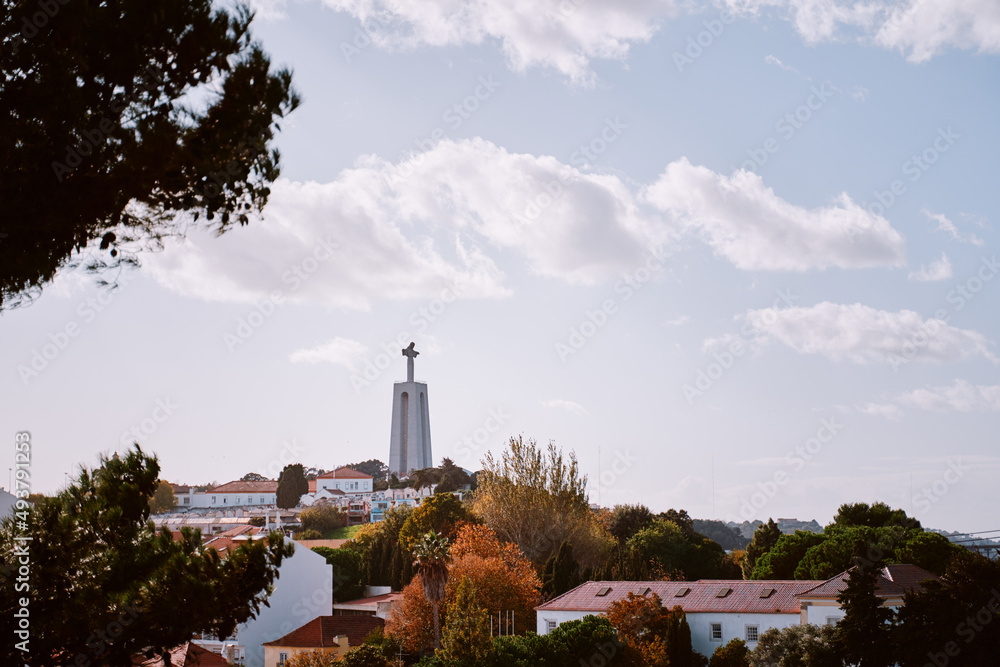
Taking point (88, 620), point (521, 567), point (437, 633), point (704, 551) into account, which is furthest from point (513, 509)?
point (88, 620)

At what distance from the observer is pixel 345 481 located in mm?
124812

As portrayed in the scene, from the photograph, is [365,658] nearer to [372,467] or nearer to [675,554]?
[675,554]

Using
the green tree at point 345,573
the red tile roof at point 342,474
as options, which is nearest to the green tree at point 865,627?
the green tree at point 345,573

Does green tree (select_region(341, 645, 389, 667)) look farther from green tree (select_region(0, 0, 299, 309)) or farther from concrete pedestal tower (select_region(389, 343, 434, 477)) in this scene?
concrete pedestal tower (select_region(389, 343, 434, 477))

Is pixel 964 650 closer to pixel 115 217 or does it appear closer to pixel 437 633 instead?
pixel 437 633

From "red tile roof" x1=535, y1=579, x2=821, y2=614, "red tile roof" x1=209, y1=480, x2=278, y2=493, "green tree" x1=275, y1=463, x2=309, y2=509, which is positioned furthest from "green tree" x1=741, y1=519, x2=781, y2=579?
"red tile roof" x1=209, y1=480, x2=278, y2=493

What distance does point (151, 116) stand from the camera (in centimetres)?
1076

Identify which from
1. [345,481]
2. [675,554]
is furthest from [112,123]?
[345,481]

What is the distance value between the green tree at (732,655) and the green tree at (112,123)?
108ft

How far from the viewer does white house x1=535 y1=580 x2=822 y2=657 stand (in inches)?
1561

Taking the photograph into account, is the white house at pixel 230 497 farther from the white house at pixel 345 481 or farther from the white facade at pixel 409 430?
the white facade at pixel 409 430

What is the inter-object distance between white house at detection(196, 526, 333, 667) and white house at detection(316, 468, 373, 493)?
220 feet

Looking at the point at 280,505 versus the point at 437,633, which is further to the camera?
the point at 280,505

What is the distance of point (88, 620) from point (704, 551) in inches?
2272
